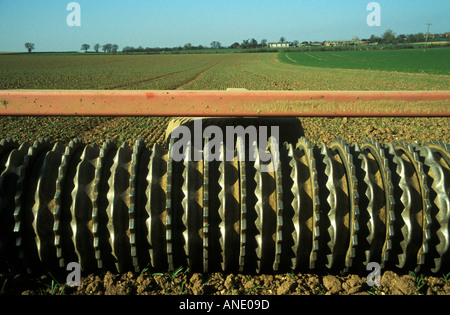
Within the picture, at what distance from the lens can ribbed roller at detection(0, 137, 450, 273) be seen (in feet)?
6.09

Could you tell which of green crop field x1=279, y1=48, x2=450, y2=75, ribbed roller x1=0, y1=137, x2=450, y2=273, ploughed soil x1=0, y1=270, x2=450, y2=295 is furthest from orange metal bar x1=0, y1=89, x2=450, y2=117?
green crop field x1=279, y1=48, x2=450, y2=75

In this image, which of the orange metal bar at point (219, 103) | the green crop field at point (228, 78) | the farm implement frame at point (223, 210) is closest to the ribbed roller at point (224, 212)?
the farm implement frame at point (223, 210)

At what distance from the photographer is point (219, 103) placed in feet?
6.93

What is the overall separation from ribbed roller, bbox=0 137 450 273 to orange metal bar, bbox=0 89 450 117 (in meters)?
0.30

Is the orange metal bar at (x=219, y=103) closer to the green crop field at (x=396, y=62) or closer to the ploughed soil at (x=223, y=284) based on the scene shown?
the ploughed soil at (x=223, y=284)

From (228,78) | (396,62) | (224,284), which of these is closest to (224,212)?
(224,284)

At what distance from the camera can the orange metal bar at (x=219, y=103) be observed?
6.90 feet

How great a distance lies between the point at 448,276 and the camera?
2072 mm

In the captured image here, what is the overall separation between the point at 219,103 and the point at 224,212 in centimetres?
68

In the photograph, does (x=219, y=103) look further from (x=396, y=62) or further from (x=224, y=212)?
(x=396, y=62)

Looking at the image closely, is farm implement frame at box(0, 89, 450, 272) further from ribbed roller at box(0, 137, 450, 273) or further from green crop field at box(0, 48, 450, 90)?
green crop field at box(0, 48, 450, 90)

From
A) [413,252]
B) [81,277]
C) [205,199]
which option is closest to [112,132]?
[81,277]

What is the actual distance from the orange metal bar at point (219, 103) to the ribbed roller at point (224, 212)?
0.98 ft
